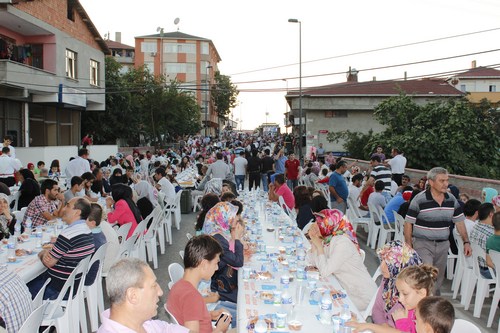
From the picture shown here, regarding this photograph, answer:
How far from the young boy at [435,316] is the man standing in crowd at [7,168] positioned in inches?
511

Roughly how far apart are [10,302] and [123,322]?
1.73 m

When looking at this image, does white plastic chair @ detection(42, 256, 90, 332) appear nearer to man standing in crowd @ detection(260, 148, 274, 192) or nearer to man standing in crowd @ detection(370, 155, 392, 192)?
man standing in crowd @ detection(370, 155, 392, 192)

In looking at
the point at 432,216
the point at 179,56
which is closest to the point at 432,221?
the point at 432,216

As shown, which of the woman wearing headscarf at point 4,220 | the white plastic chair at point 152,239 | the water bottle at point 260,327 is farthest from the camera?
the white plastic chair at point 152,239

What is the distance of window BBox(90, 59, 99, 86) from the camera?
29828mm

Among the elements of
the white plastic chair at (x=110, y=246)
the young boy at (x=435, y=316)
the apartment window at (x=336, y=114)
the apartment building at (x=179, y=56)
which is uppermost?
the apartment building at (x=179, y=56)

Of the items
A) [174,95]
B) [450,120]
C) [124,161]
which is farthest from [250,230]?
[174,95]

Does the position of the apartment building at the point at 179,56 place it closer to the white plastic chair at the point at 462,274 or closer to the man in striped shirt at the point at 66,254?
the white plastic chair at the point at 462,274

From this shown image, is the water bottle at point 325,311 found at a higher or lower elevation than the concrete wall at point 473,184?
lower

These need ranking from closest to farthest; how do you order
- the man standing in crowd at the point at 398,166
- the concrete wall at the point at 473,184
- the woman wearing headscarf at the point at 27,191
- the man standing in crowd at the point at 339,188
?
the woman wearing headscarf at the point at 27,191
the man standing in crowd at the point at 339,188
the concrete wall at the point at 473,184
the man standing in crowd at the point at 398,166

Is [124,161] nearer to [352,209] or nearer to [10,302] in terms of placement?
[352,209]

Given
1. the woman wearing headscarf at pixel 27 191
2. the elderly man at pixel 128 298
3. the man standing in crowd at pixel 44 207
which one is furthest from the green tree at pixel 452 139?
the elderly man at pixel 128 298

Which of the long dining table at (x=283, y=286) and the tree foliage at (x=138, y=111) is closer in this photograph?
the long dining table at (x=283, y=286)

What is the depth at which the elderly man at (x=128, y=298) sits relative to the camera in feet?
9.25
